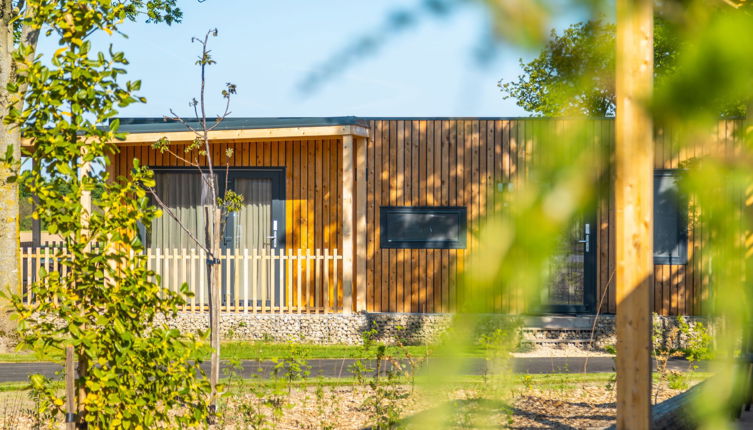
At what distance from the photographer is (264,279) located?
13.1m

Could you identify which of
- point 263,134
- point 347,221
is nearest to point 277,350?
point 347,221

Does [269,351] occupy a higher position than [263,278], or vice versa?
[263,278]

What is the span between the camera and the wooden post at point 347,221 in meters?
12.6

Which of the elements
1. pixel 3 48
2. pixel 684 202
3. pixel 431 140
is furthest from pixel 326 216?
pixel 684 202

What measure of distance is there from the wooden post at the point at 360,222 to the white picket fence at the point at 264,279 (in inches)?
14.4

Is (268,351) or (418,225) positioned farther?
(418,225)

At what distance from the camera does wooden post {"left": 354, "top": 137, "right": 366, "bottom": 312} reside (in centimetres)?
1327

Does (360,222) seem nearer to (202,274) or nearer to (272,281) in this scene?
(272,281)

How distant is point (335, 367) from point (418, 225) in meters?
3.94

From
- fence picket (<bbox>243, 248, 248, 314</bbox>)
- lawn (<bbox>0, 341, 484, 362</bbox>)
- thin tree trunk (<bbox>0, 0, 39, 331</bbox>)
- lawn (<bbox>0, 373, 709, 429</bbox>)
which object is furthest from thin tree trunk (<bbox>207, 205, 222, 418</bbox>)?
thin tree trunk (<bbox>0, 0, 39, 331</bbox>)

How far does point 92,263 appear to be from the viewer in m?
4.37

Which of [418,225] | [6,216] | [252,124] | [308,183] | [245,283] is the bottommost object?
[245,283]

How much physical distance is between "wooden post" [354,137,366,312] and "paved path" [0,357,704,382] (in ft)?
8.25

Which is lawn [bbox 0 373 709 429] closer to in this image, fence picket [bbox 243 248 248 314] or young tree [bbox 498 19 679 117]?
young tree [bbox 498 19 679 117]
